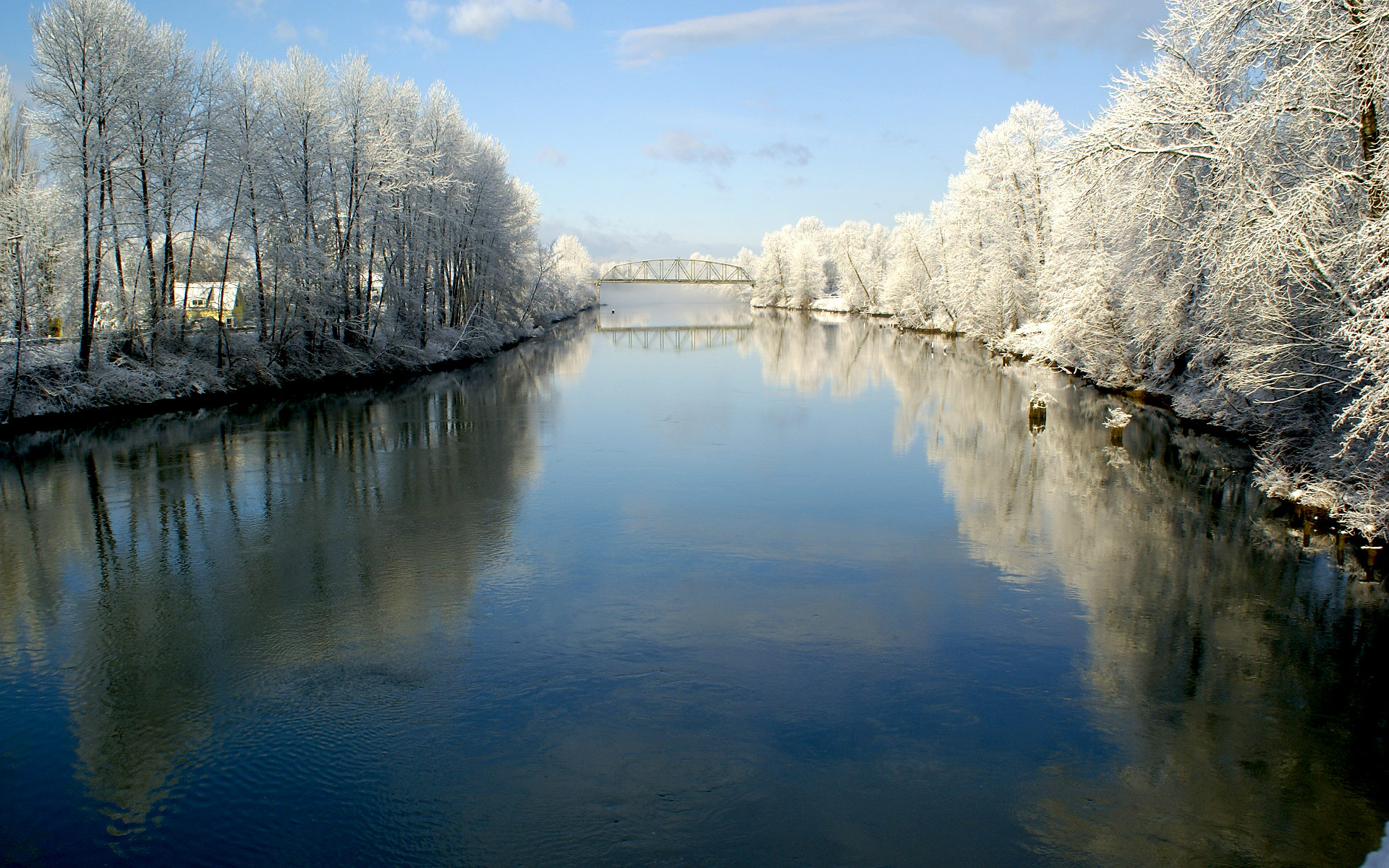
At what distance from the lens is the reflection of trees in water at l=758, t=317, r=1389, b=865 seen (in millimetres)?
5344

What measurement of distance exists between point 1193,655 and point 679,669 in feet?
15.5

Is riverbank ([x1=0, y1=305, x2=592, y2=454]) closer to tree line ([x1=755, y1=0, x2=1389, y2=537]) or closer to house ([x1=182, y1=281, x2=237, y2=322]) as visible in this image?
house ([x1=182, y1=281, x2=237, y2=322])

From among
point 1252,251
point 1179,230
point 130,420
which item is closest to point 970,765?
point 1252,251

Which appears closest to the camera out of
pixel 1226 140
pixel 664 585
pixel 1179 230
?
pixel 664 585

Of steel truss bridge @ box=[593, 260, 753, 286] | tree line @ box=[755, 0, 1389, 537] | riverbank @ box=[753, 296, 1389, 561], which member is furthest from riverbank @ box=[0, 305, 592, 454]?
steel truss bridge @ box=[593, 260, 753, 286]

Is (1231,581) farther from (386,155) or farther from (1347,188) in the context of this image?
(386,155)

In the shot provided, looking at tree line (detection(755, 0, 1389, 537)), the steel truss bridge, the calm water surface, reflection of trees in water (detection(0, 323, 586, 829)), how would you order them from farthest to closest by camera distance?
the steel truss bridge < tree line (detection(755, 0, 1389, 537)) < reflection of trees in water (detection(0, 323, 586, 829)) < the calm water surface

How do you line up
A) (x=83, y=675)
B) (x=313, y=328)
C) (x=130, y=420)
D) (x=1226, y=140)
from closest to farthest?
1. (x=83, y=675)
2. (x=1226, y=140)
3. (x=130, y=420)
4. (x=313, y=328)

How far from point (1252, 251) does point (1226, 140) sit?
2.13m

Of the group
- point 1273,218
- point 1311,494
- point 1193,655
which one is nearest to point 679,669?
point 1193,655

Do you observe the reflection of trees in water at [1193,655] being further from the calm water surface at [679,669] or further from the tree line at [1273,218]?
the tree line at [1273,218]

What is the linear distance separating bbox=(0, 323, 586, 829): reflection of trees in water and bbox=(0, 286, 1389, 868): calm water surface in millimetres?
60

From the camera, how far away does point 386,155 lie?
2964 cm

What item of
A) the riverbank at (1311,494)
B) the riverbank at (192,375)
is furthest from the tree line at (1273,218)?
the riverbank at (192,375)
